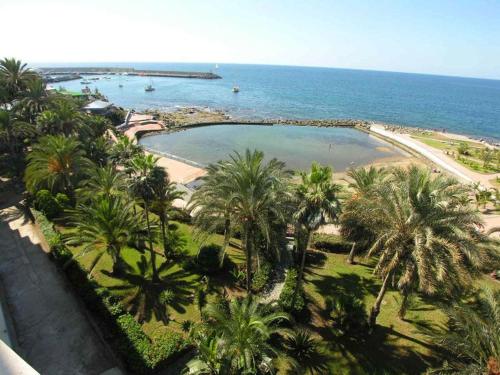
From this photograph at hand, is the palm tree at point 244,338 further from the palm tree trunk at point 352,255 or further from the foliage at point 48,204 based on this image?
the foliage at point 48,204

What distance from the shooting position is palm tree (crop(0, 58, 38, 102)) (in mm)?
38188

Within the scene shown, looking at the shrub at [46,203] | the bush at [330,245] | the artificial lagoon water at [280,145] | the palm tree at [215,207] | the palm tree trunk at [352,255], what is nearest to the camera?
the palm tree at [215,207]

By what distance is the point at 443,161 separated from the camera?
52094 millimetres

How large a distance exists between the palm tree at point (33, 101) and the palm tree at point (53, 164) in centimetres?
1256

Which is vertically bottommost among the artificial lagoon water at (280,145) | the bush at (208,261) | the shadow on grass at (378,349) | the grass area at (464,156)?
the shadow on grass at (378,349)

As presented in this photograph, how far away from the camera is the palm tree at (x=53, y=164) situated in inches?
1013

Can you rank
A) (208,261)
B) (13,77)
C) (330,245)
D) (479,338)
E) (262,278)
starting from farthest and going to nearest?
(13,77), (330,245), (208,261), (262,278), (479,338)

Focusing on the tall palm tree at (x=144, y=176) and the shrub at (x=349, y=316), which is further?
the tall palm tree at (x=144, y=176)

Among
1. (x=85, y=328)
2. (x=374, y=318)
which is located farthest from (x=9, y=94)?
(x=374, y=318)

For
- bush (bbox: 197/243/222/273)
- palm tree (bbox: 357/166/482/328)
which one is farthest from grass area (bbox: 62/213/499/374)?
palm tree (bbox: 357/166/482/328)

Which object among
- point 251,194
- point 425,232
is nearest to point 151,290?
point 251,194

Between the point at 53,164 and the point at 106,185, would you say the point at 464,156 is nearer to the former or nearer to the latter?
the point at 106,185

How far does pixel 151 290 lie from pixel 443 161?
53.3m

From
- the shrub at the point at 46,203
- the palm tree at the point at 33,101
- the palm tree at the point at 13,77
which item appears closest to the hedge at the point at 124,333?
the shrub at the point at 46,203
